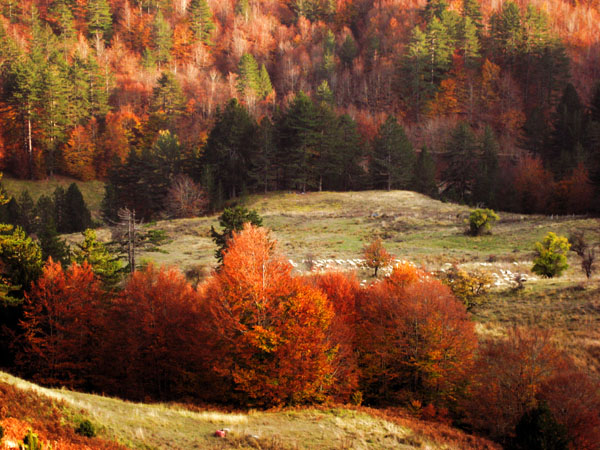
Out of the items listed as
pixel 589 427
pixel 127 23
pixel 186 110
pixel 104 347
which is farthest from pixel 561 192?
pixel 127 23

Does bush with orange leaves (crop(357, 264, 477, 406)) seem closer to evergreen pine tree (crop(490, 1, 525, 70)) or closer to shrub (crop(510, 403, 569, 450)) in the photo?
shrub (crop(510, 403, 569, 450))

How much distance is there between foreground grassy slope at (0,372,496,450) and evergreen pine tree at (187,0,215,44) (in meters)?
127

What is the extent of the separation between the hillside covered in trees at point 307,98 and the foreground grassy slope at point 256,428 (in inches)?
2065

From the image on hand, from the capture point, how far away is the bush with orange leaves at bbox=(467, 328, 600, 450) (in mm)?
20438

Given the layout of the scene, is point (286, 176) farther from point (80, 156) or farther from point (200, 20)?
point (200, 20)

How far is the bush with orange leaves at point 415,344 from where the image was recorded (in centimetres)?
2653

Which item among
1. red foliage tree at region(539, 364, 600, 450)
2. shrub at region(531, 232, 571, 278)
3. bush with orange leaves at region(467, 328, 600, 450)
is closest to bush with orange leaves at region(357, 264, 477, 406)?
bush with orange leaves at region(467, 328, 600, 450)

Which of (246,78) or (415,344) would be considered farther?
(246,78)

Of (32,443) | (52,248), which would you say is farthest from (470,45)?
(32,443)

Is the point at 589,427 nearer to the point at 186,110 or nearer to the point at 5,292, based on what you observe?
the point at 5,292

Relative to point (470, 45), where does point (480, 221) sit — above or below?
below

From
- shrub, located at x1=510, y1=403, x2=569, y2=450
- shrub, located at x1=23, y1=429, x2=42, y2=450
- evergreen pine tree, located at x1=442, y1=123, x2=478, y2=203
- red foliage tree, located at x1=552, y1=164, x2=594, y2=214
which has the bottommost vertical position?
shrub, located at x1=510, y1=403, x2=569, y2=450

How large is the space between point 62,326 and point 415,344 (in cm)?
2228

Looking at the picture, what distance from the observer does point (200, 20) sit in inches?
5197
